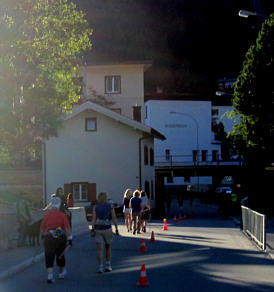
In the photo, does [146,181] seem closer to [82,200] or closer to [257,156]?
[82,200]

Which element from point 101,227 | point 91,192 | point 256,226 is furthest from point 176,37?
point 101,227

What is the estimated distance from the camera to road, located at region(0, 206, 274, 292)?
11125mm

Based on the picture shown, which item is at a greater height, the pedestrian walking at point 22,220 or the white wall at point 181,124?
the white wall at point 181,124

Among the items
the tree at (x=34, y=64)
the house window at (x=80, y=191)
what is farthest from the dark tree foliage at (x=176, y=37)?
the tree at (x=34, y=64)

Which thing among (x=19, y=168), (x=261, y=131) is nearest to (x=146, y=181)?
(x=19, y=168)

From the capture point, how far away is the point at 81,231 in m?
24.6

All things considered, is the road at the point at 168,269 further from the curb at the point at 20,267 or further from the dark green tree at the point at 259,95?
the dark green tree at the point at 259,95

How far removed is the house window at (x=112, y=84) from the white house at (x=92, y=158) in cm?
1714

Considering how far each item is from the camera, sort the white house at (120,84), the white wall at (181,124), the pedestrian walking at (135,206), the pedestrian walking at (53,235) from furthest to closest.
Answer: the white wall at (181,124) → the white house at (120,84) → the pedestrian walking at (135,206) → the pedestrian walking at (53,235)

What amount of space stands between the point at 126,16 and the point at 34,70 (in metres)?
104

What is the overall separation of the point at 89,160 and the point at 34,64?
25.9m

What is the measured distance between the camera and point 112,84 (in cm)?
6166

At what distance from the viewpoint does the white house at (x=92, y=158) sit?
146 ft

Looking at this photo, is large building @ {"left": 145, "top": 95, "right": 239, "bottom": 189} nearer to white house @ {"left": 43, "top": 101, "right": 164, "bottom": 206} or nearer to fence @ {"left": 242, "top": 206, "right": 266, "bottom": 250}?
white house @ {"left": 43, "top": 101, "right": 164, "bottom": 206}
